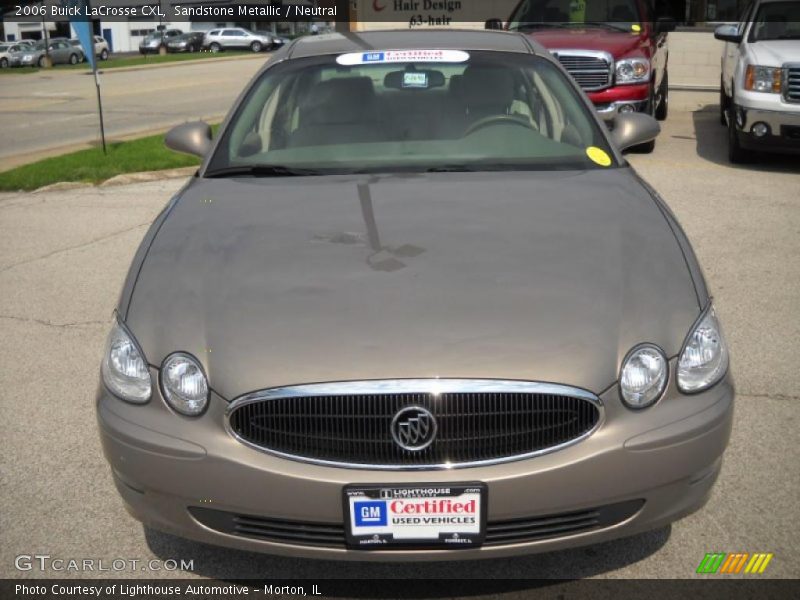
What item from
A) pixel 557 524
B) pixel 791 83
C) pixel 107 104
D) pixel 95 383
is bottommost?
pixel 107 104

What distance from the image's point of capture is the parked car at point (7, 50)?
160ft

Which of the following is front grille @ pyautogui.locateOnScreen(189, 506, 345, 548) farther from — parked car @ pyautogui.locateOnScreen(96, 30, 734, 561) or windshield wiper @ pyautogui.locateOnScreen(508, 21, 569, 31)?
windshield wiper @ pyautogui.locateOnScreen(508, 21, 569, 31)

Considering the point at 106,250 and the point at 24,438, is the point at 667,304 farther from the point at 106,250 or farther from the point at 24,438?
the point at 106,250

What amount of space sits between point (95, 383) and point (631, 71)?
778 cm

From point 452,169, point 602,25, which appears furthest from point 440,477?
point 602,25

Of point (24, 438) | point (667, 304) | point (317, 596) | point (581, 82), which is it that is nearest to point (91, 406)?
point (24, 438)

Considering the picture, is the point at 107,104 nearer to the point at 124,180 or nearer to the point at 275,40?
the point at 124,180

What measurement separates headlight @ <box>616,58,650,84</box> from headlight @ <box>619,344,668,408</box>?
855 centimetres

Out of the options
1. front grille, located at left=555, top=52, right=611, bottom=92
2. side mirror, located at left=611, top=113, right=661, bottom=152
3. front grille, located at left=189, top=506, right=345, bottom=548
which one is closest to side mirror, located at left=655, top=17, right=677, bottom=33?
front grille, located at left=555, top=52, right=611, bottom=92

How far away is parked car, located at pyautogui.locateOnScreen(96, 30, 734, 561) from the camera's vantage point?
257cm

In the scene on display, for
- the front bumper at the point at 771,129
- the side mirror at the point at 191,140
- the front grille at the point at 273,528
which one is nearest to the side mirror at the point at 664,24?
the front bumper at the point at 771,129

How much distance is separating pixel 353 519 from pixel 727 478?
5.65 feet

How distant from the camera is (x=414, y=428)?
8.44 ft

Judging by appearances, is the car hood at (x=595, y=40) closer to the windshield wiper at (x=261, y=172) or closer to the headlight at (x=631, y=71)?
the headlight at (x=631, y=71)
